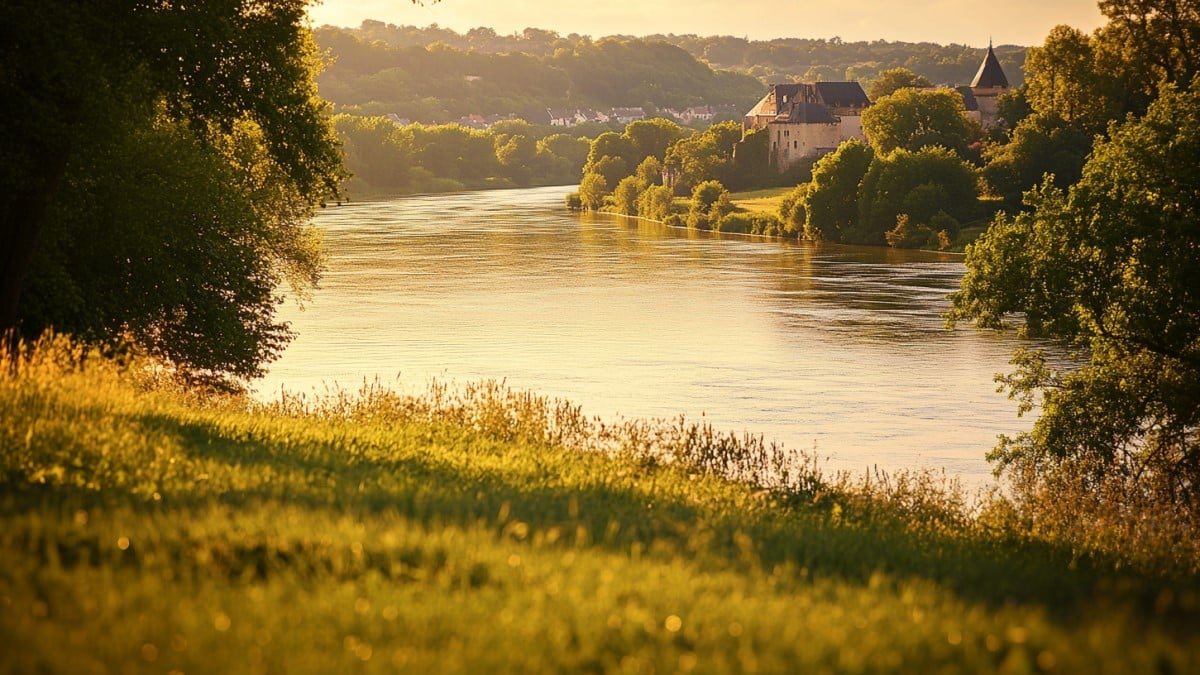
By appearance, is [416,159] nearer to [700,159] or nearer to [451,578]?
[700,159]

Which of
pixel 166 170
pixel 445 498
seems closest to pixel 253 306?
pixel 166 170

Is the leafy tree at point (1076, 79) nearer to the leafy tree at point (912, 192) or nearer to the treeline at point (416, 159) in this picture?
the leafy tree at point (912, 192)

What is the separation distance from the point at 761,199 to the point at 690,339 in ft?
279

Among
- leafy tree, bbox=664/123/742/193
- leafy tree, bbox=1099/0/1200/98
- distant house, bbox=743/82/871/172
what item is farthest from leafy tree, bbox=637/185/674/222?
leafy tree, bbox=1099/0/1200/98

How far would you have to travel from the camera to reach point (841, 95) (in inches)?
7072

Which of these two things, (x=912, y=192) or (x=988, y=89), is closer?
(x=912, y=192)

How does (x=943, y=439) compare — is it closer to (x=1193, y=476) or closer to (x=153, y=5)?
(x=1193, y=476)

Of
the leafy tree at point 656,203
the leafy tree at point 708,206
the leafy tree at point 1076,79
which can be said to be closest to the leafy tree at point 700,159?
the leafy tree at point 656,203

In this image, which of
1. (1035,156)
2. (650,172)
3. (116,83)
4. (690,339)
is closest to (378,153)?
(650,172)

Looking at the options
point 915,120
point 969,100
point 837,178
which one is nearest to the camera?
point 837,178

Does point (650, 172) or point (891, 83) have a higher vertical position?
point (891, 83)

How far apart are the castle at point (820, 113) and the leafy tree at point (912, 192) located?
57.4 m

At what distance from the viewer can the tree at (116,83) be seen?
1659 cm

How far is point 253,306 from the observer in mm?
28656
